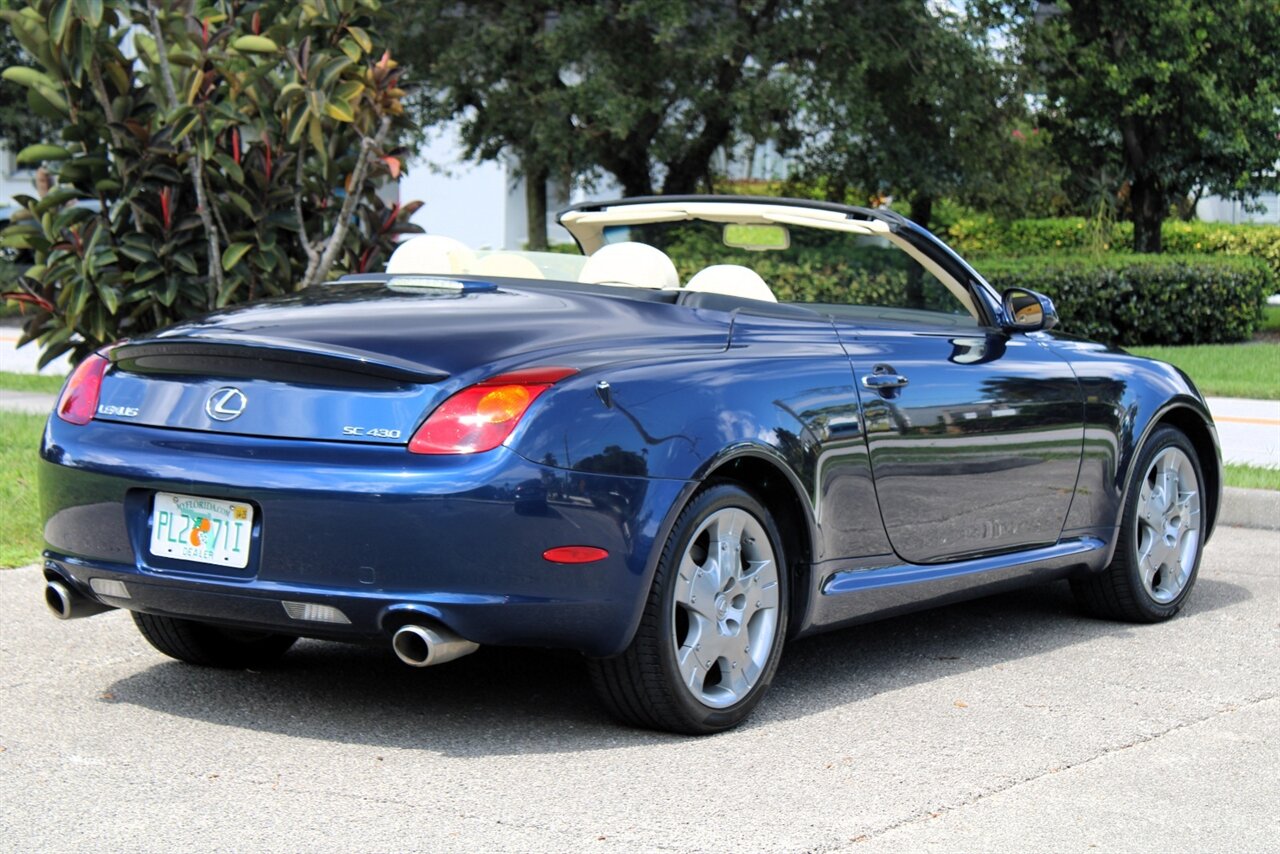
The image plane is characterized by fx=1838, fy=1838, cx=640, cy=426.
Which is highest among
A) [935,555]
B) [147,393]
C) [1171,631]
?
[147,393]

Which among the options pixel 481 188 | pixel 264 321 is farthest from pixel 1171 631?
pixel 481 188

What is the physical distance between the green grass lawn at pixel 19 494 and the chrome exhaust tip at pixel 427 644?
3373mm

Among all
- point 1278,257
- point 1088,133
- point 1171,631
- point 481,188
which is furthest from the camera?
point 481,188

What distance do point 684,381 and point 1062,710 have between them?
151cm

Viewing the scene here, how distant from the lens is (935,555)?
18.2 ft

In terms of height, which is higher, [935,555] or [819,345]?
[819,345]

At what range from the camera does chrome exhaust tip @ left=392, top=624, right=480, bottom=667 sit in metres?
4.33

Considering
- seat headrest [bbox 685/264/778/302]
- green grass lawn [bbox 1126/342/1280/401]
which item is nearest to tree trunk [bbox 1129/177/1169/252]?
green grass lawn [bbox 1126/342/1280/401]

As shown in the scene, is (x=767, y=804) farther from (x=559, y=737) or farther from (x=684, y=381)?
(x=684, y=381)

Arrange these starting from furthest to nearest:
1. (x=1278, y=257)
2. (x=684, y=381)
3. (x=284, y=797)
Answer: (x=1278, y=257), (x=684, y=381), (x=284, y=797)

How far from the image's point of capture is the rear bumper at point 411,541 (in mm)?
4285

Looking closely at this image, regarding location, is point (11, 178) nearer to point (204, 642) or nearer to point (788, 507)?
point (204, 642)

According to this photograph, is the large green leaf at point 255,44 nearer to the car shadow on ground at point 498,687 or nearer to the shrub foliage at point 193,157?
the shrub foliage at point 193,157

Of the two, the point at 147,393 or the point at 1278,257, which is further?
the point at 1278,257
